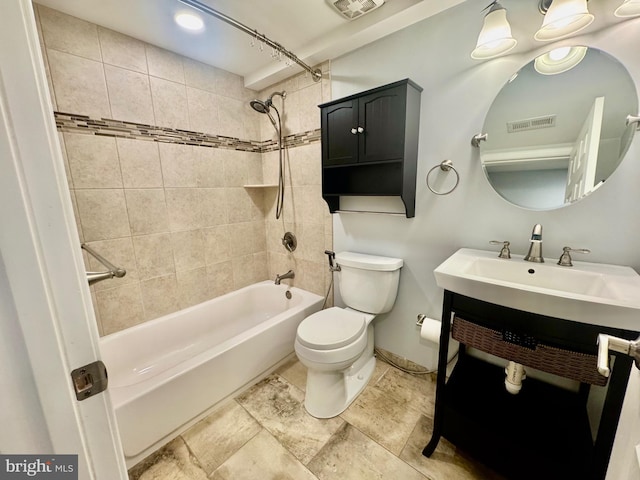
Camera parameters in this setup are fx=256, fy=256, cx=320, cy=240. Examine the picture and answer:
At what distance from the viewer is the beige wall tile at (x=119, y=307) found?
162cm

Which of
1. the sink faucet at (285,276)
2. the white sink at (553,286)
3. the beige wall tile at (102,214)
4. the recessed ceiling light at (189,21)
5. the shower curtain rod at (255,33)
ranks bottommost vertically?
the sink faucet at (285,276)

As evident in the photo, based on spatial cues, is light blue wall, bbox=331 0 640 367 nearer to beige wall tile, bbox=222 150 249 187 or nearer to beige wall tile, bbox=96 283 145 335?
beige wall tile, bbox=222 150 249 187

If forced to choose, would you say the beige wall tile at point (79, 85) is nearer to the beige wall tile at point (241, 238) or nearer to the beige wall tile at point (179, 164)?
the beige wall tile at point (179, 164)

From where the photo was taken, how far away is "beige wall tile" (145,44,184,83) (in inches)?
66.2

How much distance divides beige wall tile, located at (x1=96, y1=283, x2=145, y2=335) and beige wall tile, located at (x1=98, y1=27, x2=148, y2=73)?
4.58ft

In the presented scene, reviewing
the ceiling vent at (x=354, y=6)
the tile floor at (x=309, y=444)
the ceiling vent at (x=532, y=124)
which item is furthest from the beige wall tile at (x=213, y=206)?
the ceiling vent at (x=532, y=124)

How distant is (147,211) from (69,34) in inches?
39.6

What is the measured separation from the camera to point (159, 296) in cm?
187

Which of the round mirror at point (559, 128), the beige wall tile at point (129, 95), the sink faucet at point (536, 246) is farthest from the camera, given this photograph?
the beige wall tile at point (129, 95)

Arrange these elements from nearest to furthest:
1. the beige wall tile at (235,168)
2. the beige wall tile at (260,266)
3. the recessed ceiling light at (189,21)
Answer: the recessed ceiling light at (189,21) < the beige wall tile at (235,168) < the beige wall tile at (260,266)

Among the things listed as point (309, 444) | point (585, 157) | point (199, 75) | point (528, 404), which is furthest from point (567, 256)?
point (199, 75)

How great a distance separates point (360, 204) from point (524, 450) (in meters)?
1.45

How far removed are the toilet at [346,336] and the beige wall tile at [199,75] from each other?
5.39 ft

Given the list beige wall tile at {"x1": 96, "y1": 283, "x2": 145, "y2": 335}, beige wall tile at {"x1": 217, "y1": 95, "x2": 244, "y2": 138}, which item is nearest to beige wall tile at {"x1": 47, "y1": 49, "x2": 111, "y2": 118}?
beige wall tile at {"x1": 217, "y1": 95, "x2": 244, "y2": 138}
